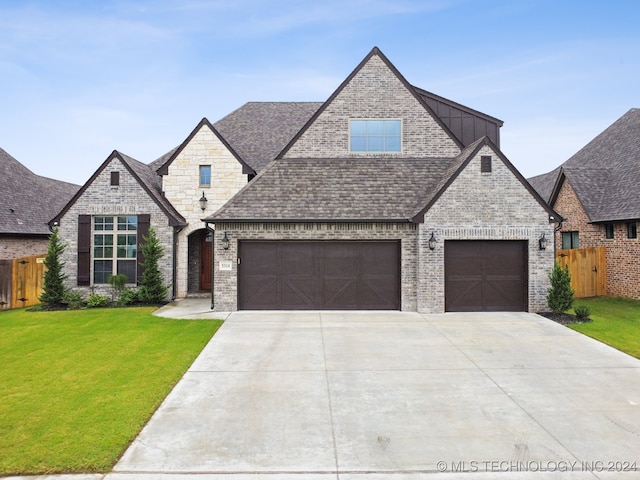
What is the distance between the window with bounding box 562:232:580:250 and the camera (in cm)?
2022

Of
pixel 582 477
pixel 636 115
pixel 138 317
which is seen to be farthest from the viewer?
pixel 636 115

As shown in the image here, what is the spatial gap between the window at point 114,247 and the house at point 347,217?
39 mm

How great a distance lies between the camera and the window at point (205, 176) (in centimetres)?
1716

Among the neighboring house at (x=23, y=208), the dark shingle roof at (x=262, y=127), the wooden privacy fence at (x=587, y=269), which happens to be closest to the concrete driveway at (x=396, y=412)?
the wooden privacy fence at (x=587, y=269)

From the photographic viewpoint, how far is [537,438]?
5.33 meters

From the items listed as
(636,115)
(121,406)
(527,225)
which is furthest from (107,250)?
(636,115)

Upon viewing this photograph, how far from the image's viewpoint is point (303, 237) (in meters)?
14.1

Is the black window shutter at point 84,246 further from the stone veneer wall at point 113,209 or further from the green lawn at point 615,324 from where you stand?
the green lawn at point 615,324

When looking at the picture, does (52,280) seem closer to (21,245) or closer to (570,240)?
(21,245)

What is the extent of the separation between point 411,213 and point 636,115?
17.7m

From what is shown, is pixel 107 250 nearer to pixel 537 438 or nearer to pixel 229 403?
pixel 229 403

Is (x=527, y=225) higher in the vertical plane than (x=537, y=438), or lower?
higher

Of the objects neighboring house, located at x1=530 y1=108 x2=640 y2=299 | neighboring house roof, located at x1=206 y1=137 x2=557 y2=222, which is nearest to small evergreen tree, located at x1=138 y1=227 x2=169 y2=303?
neighboring house roof, located at x1=206 y1=137 x2=557 y2=222

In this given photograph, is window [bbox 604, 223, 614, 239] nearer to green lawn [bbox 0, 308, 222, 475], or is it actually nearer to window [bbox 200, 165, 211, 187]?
green lawn [bbox 0, 308, 222, 475]
